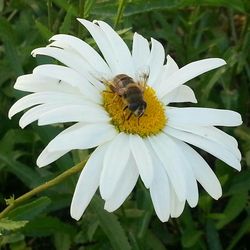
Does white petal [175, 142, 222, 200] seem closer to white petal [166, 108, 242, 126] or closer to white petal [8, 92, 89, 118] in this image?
white petal [166, 108, 242, 126]

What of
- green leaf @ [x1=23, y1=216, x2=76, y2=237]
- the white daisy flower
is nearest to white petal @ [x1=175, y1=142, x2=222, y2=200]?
the white daisy flower

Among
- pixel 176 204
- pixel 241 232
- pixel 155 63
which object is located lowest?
pixel 241 232

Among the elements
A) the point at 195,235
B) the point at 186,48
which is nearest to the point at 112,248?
the point at 195,235

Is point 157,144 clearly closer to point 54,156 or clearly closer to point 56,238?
point 54,156

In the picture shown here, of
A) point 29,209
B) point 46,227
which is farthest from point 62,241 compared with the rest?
point 29,209

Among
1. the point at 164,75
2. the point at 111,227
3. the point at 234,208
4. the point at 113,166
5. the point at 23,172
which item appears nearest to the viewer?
the point at 113,166

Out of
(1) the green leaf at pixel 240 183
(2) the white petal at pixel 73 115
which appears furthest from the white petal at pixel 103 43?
(1) the green leaf at pixel 240 183

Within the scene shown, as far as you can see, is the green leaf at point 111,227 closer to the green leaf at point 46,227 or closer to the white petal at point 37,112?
the green leaf at point 46,227

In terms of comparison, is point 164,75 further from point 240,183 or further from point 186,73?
point 240,183
